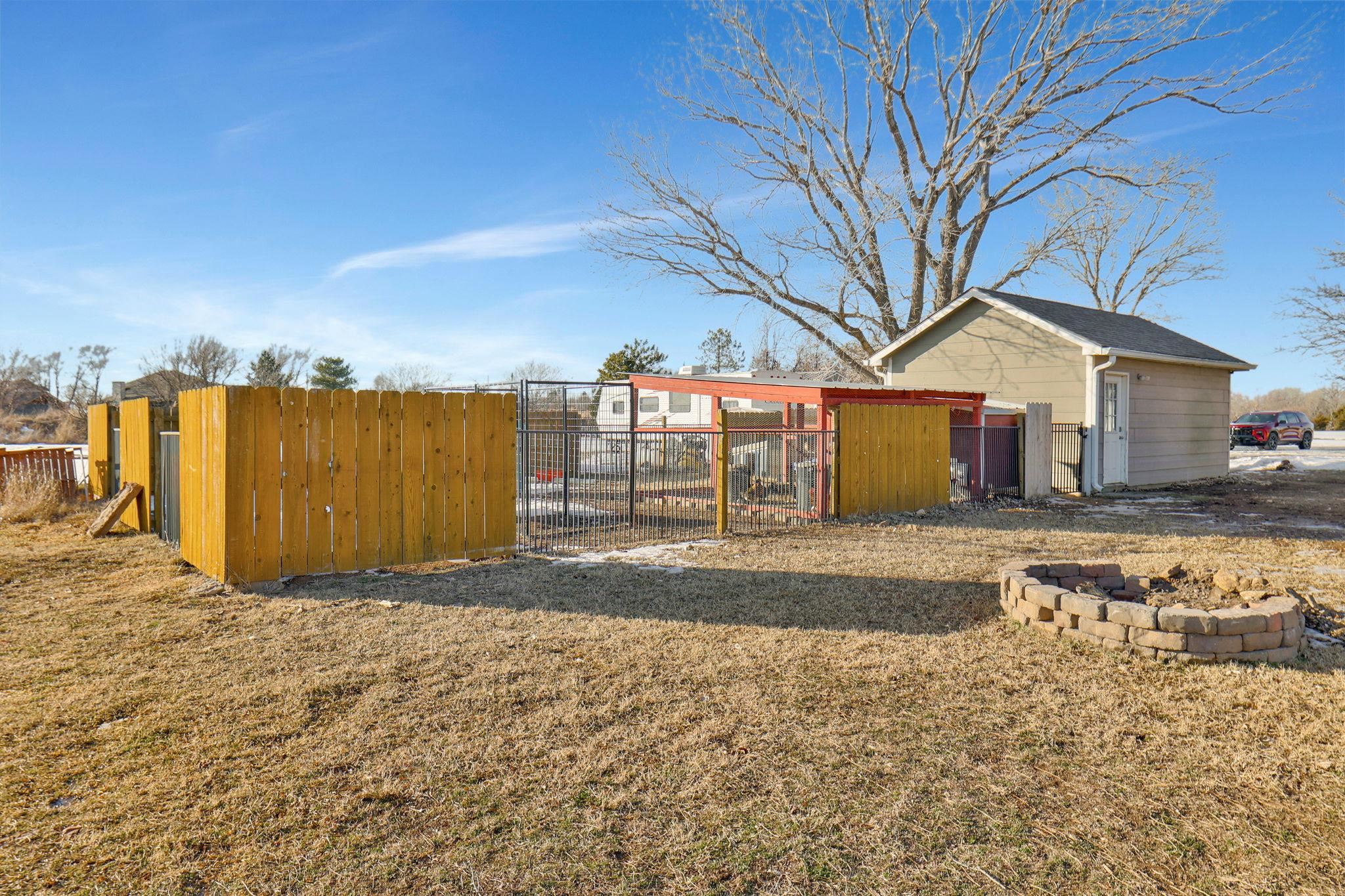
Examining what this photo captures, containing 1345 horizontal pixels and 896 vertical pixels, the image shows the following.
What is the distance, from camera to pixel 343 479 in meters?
7.01

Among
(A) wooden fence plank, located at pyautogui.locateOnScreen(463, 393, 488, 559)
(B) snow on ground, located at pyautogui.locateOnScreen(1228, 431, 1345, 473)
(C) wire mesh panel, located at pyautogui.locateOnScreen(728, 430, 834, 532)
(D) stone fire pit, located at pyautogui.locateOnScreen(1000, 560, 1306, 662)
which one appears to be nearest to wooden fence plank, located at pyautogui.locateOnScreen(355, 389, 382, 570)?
(A) wooden fence plank, located at pyautogui.locateOnScreen(463, 393, 488, 559)

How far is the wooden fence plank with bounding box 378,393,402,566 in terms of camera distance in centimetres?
722

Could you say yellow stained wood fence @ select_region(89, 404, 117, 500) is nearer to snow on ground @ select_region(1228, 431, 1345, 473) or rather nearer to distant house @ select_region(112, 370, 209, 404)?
distant house @ select_region(112, 370, 209, 404)

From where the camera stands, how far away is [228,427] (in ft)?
21.0

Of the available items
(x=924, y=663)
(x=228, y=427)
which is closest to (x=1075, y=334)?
(x=924, y=663)

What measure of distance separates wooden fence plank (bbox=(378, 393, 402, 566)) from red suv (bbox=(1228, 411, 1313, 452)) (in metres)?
37.0

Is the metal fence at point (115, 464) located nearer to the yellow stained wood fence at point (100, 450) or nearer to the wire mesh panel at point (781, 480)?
the yellow stained wood fence at point (100, 450)

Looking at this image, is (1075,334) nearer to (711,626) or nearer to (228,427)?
(711,626)

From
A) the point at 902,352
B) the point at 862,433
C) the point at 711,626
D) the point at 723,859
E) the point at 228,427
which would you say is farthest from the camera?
the point at 902,352

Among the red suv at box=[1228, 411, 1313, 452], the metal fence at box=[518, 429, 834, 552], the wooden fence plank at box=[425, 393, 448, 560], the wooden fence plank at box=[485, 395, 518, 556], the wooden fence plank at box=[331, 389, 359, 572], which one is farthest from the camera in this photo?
the red suv at box=[1228, 411, 1313, 452]

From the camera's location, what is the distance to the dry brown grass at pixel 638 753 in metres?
2.65

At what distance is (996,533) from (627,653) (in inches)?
270

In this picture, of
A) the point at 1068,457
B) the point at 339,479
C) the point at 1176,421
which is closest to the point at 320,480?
the point at 339,479

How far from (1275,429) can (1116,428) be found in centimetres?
2364
